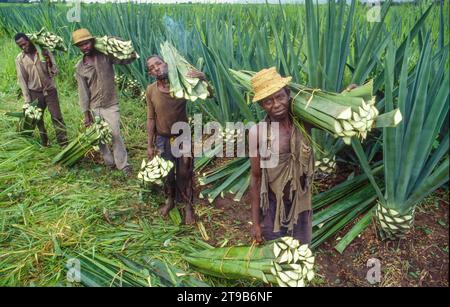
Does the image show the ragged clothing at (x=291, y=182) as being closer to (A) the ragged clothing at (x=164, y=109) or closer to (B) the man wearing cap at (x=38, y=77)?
(A) the ragged clothing at (x=164, y=109)

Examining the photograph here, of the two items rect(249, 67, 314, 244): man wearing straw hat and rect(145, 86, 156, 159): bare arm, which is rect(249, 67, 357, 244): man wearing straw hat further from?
rect(145, 86, 156, 159): bare arm

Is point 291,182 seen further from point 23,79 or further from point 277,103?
point 23,79

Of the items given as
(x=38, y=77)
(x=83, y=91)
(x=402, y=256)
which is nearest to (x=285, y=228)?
(x=402, y=256)

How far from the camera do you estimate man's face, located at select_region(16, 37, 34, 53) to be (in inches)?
134

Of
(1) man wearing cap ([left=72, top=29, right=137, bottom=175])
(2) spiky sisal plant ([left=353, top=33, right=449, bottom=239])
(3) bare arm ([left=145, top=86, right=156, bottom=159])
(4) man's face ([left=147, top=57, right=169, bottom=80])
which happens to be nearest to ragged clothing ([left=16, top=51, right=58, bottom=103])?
(1) man wearing cap ([left=72, top=29, right=137, bottom=175])

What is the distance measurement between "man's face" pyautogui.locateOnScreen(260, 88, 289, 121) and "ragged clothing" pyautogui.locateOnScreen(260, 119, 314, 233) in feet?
0.37

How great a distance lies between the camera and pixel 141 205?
2912 millimetres

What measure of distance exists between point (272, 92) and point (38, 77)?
273 centimetres

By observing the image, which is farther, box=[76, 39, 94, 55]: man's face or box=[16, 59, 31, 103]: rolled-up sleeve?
box=[16, 59, 31, 103]: rolled-up sleeve

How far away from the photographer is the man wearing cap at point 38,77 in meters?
3.48

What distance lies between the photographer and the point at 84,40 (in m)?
2.96

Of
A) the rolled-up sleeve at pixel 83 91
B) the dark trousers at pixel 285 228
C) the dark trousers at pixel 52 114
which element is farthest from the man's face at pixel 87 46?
the dark trousers at pixel 285 228

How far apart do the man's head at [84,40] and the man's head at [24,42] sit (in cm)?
72

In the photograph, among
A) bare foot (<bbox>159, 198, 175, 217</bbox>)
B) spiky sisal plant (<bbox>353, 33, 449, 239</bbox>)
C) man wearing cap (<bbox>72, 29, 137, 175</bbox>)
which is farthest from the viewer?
man wearing cap (<bbox>72, 29, 137, 175</bbox>)
